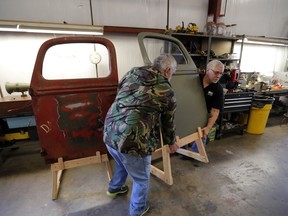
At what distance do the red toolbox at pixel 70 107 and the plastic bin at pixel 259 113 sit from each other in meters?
2.85

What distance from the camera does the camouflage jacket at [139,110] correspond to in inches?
45.8

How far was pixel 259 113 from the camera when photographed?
3.25 metres

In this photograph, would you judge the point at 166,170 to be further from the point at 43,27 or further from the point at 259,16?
the point at 259,16

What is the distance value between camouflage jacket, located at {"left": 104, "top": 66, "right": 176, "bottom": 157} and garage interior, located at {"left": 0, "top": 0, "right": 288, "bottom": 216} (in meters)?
0.50

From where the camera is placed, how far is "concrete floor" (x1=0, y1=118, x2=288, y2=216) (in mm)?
1692

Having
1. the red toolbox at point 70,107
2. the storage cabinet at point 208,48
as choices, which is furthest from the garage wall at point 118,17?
the red toolbox at point 70,107

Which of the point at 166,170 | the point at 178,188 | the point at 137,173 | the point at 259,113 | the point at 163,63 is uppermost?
the point at 163,63

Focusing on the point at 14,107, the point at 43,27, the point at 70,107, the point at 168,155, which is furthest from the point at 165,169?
the point at 43,27

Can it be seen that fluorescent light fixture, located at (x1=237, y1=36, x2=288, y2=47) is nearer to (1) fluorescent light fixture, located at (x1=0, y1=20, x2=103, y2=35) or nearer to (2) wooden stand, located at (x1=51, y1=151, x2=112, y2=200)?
(1) fluorescent light fixture, located at (x1=0, y1=20, x2=103, y2=35)

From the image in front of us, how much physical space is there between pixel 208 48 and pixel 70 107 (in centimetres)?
273

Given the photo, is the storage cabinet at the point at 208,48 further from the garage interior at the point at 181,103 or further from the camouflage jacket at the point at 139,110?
the camouflage jacket at the point at 139,110

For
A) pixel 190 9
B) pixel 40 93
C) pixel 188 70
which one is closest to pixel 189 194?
pixel 188 70

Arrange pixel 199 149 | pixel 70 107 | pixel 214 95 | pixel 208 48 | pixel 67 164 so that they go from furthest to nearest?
pixel 208 48
pixel 199 149
pixel 214 95
pixel 67 164
pixel 70 107

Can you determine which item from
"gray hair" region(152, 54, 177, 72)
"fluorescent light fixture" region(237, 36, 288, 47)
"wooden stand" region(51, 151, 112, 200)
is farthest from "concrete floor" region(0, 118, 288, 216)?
"fluorescent light fixture" region(237, 36, 288, 47)
